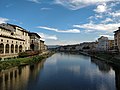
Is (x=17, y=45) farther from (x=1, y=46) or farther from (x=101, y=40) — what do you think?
(x=101, y=40)

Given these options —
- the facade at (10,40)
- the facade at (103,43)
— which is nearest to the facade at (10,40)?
the facade at (10,40)

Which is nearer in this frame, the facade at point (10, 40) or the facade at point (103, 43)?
the facade at point (10, 40)

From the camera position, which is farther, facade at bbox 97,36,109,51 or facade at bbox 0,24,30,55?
facade at bbox 97,36,109,51

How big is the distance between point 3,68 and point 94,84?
783 inches

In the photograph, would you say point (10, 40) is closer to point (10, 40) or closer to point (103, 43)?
point (10, 40)

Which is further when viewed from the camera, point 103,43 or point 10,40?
point 103,43

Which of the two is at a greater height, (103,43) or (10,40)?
(103,43)

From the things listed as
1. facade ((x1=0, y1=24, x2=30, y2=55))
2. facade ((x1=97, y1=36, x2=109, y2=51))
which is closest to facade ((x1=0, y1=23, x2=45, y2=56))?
facade ((x1=0, y1=24, x2=30, y2=55))

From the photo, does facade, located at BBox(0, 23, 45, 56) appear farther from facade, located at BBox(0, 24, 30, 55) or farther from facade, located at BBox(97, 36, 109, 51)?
facade, located at BBox(97, 36, 109, 51)

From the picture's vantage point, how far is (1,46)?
160ft

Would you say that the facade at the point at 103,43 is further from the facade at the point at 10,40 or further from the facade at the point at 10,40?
the facade at the point at 10,40

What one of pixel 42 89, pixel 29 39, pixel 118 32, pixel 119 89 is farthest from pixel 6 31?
pixel 118 32

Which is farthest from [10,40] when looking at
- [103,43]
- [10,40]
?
[103,43]

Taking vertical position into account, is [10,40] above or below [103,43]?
below
